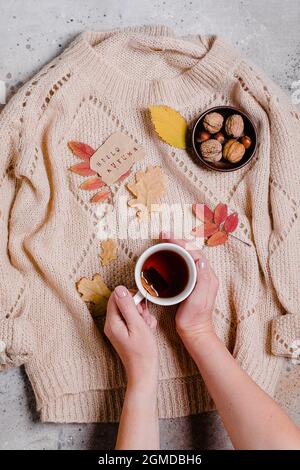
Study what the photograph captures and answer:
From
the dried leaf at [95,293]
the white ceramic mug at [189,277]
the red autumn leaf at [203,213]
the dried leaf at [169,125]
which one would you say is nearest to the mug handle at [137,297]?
the white ceramic mug at [189,277]

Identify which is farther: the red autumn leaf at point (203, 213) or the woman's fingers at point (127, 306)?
the red autumn leaf at point (203, 213)

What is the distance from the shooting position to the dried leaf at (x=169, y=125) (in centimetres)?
107

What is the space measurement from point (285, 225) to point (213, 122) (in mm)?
255

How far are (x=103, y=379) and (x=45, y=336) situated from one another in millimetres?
151

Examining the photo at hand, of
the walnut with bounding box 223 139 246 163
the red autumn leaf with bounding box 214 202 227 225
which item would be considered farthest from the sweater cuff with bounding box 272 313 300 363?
the walnut with bounding box 223 139 246 163

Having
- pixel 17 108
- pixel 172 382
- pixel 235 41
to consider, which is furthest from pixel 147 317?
pixel 235 41

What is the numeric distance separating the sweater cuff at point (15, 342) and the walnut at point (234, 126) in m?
0.56

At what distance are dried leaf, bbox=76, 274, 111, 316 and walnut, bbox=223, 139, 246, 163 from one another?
367 millimetres

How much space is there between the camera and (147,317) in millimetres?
1041

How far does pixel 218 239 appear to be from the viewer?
1080mm

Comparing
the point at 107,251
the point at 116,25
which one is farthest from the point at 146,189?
the point at 116,25

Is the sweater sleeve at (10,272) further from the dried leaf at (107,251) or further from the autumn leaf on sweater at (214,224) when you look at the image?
the autumn leaf on sweater at (214,224)

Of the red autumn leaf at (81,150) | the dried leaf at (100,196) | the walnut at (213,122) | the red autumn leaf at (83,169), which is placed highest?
the walnut at (213,122)

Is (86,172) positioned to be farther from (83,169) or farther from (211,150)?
(211,150)
